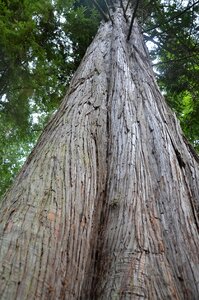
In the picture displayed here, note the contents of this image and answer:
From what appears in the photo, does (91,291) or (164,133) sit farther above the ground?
(164,133)

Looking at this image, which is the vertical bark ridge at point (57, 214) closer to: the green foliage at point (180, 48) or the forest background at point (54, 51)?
the forest background at point (54, 51)

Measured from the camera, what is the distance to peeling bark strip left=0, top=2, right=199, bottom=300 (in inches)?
53.8

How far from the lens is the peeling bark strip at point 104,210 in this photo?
1.37 metres

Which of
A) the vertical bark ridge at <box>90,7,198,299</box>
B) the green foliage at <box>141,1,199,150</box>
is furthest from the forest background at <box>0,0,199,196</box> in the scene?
the vertical bark ridge at <box>90,7,198,299</box>

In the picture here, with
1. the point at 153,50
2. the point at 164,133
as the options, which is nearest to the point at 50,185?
the point at 164,133

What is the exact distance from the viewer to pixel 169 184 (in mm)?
2098

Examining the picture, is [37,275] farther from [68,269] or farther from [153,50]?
[153,50]

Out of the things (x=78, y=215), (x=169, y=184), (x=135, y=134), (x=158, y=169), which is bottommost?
(x=78, y=215)

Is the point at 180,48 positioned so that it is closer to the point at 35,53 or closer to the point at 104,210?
the point at 35,53

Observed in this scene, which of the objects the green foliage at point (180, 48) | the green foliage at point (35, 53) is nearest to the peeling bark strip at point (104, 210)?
the green foliage at point (35, 53)

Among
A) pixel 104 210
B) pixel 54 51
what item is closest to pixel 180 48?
pixel 54 51

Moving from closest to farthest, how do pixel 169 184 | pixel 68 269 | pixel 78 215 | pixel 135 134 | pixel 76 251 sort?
1. pixel 68 269
2. pixel 76 251
3. pixel 78 215
4. pixel 169 184
5. pixel 135 134

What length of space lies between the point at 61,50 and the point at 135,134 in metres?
6.00

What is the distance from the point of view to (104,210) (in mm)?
1937
